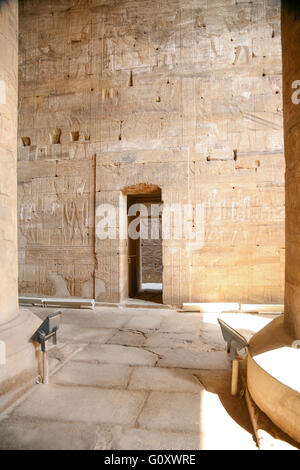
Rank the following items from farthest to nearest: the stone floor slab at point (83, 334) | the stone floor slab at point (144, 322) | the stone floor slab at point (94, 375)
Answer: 1. the stone floor slab at point (144, 322)
2. the stone floor slab at point (83, 334)
3. the stone floor slab at point (94, 375)

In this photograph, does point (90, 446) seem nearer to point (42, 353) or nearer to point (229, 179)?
point (42, 353)

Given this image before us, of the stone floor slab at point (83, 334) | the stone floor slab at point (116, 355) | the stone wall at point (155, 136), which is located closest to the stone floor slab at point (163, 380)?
the stone floor slab at point (116, 355)

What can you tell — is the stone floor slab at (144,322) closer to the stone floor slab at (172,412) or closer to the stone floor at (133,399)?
the stone floor at (133,399)

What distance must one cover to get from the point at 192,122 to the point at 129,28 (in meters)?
2.83

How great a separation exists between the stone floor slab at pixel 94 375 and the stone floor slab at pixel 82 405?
0.11 meters

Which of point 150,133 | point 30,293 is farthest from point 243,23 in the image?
point 30,293

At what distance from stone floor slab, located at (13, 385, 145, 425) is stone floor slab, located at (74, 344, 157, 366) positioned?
0.68 m

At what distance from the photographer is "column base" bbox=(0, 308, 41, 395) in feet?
8.68

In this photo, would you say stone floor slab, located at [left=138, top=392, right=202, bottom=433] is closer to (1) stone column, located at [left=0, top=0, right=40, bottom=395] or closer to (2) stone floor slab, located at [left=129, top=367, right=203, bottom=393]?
(2) stone floor slab, located at [left=129, top=367, right=203, bottom=393]

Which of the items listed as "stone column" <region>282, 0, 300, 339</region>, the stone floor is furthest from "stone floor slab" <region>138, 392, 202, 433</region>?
"stone column" <region>282, 0, 300, 339</region>

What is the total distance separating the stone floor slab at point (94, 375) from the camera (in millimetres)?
2934

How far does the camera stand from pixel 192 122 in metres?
6.55

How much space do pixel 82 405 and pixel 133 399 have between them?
0.45 meters

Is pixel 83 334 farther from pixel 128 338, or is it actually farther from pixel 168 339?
pixel 168 339
